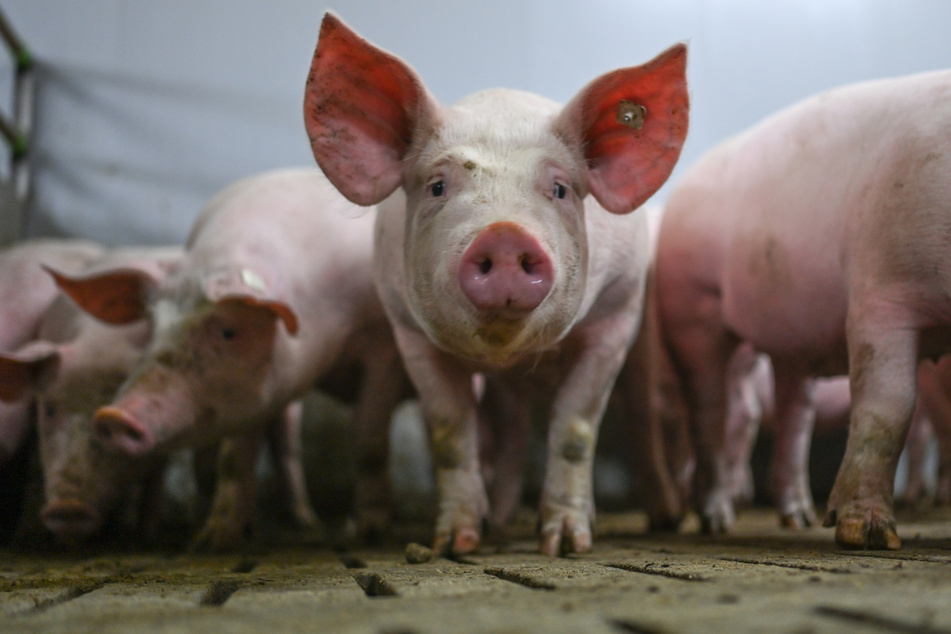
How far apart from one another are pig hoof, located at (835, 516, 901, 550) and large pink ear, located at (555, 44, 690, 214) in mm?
1104

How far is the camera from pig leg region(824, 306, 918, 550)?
87.3 inches

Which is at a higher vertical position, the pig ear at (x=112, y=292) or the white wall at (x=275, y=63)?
→ the white wall at (x=275, y=63)

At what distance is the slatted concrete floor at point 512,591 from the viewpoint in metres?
1.24

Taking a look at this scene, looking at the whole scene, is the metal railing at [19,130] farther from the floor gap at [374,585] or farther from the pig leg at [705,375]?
the floor gap at [374,585]

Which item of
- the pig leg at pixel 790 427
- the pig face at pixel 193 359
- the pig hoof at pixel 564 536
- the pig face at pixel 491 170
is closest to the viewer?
the pig face at pixel 491 170

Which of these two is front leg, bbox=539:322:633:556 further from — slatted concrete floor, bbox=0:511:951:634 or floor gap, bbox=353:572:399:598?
floor gap, bbox=353:572:399:598

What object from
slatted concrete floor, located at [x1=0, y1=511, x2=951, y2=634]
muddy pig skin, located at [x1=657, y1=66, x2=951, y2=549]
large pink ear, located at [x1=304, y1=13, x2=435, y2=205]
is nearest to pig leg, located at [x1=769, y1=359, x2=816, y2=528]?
muddy pig skin, located at [x1=657, y1=66, x2=951, y2=549]

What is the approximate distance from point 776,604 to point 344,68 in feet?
6.27

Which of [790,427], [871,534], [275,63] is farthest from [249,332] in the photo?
[275,63]

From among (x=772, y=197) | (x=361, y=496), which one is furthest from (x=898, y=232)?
(x=361, y=496)

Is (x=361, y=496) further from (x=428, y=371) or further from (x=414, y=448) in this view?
(x=414, y=448)

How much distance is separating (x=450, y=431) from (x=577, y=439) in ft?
1.32

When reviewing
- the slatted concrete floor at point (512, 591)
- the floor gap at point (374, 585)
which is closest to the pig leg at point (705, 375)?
the slatted concrete floor at point (512, 591)

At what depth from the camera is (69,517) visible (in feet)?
10.6
